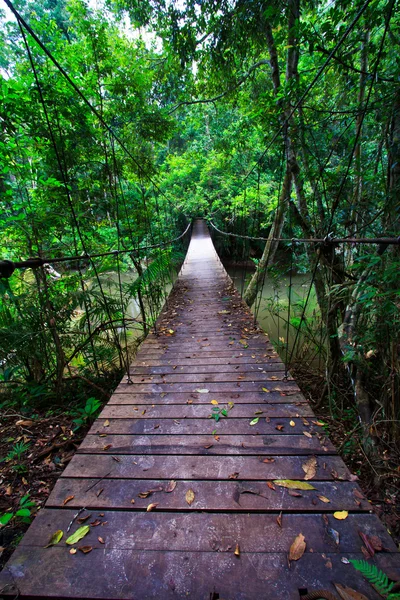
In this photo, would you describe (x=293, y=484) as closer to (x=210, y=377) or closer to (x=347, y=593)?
(x=347, y=593)

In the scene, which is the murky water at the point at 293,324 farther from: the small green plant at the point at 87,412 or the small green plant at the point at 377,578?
the small green plant at the point at 87,412

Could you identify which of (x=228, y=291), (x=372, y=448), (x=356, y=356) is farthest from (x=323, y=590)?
(x=228, y=291)

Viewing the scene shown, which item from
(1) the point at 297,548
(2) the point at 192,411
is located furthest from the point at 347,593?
(2) the point at 192,411

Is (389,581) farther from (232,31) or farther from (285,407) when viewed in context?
(232,31)

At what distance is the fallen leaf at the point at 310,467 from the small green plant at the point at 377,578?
28 centimetres

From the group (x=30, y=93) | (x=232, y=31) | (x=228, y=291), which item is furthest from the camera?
(x=228, y=291)

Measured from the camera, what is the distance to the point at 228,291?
3.65 m

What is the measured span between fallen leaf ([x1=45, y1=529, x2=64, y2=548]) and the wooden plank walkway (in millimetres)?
14

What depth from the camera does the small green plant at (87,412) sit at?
5.20ft

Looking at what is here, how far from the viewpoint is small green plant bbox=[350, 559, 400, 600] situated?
1.86 ft

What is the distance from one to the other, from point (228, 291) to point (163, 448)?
274 centimetres

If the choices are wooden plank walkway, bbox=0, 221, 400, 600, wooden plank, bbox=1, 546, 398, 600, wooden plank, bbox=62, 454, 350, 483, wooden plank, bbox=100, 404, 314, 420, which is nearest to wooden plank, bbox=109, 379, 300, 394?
wooden plank walkway, bbox=0, 221, 400, 600

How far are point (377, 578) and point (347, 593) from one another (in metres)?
0.08

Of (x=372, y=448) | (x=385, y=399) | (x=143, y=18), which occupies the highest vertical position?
(x=143, y=18)
